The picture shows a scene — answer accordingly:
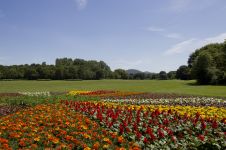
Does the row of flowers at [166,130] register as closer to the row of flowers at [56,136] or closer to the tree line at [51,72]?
the row of flowers at [56,136]

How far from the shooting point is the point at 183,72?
91.0 meters

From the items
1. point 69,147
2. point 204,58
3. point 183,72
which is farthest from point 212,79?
point 69,147

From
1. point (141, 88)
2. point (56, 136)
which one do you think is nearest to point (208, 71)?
point (141, 88)

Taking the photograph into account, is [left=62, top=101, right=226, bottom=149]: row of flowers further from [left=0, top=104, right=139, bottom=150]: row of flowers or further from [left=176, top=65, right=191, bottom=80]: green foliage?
[left=176, top=65, right=191, bottom=80]: green foliage

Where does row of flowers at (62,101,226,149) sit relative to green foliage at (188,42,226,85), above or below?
below

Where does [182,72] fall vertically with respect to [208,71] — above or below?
above

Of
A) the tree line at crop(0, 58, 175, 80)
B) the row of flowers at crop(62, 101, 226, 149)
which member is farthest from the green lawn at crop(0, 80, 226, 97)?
the tree line at crop(0, 58, 175, 80)

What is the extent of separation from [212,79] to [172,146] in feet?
149

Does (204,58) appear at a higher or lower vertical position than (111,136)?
higher

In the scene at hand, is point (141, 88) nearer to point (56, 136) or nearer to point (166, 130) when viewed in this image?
point (166, 130)

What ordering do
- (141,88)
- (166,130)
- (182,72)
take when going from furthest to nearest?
1. (182,72)
2. (141,88)
3. (166,130)

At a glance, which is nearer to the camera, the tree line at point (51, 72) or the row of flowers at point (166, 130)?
the row of flowers at point (166, 130)

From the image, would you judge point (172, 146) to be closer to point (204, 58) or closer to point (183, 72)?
point (204, 58)

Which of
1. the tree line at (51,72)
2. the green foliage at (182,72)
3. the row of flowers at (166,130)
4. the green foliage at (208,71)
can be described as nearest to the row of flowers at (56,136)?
the row of flowers at (166,130)
